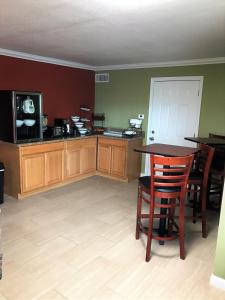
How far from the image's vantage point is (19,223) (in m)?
3.03

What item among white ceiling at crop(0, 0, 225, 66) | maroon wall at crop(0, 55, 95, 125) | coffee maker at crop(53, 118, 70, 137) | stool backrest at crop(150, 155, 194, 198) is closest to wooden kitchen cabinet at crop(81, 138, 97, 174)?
coffee maker at crop(53, 118, 70, 137)

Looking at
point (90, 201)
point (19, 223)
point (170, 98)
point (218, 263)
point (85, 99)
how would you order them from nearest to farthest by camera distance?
point (218, 263) → point (19, 223) → point (90, 201) → point (170, 98) → point (85, 99)

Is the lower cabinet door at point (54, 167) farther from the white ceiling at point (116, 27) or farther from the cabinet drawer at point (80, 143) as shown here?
the white ceiling at point (116, 27)

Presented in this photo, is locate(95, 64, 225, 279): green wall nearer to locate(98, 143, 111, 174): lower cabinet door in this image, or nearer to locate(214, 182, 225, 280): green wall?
locate(98, 143, 111, 174): lower cabinet door

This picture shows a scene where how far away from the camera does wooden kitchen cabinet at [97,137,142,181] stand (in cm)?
469

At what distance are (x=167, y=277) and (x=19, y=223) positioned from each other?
1875mm

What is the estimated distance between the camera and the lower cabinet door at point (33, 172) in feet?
12.2

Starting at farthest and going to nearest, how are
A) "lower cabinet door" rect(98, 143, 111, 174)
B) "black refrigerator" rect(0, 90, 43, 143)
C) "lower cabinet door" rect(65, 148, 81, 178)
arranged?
"lower cabinet door" rect(98, 143, 111, 174) < "lower cabinet door" rect(65, 148, 81, 178) < "black refrigerator" rect(0, 90, 43, 143)

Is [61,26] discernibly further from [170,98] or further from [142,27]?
[170,98]

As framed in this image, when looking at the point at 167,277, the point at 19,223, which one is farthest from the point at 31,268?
the point at 167,277

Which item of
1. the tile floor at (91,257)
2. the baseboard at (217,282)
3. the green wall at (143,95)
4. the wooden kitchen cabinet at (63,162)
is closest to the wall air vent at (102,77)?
the green wall at (143,95)

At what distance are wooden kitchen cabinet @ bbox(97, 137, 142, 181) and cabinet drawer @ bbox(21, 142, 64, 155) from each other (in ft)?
3.28

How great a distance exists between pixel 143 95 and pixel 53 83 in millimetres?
1799

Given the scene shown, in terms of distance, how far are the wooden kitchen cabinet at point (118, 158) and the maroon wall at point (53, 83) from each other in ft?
3.36
